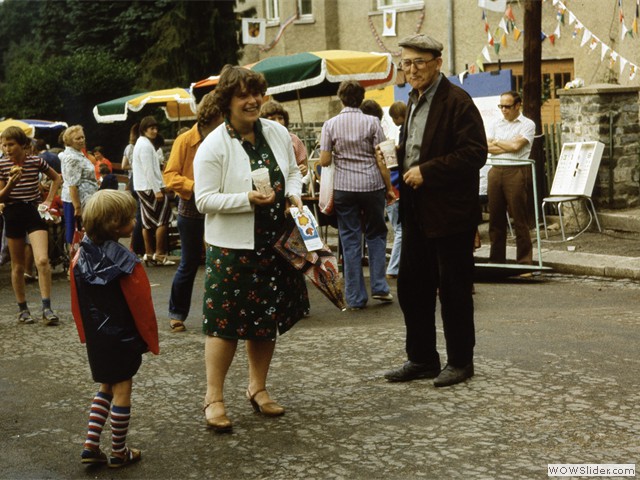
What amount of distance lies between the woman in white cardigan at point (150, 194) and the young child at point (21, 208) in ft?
14.4

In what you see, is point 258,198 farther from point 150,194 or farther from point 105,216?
point 150,194

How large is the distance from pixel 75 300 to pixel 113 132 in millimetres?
33144

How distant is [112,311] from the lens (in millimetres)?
5133

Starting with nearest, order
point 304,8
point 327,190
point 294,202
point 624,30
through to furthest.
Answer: point 294,202
point 327,190
point 624,30
point 304,8

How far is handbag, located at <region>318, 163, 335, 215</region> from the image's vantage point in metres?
9.82

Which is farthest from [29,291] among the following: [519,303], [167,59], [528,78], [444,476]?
[167,59]

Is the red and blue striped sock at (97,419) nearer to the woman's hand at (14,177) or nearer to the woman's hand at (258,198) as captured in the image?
the woman's hand at (258,198)

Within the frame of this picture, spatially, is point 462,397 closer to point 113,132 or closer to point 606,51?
point 606,51

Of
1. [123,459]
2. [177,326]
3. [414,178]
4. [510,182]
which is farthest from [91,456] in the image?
[510,182]

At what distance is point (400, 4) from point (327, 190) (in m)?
21.0

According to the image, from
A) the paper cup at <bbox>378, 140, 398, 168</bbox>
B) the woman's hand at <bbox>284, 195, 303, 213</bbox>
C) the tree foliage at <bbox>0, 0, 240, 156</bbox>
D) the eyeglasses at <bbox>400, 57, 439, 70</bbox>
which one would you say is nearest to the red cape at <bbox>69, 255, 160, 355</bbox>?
the woman's hand at <bbox>284, 195, 303, 213</bbox>

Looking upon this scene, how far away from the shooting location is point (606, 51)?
2350 centimetres

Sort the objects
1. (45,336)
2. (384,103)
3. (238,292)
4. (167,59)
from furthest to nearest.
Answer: (167,59)
(384,103)
(45,336)
(238,292)

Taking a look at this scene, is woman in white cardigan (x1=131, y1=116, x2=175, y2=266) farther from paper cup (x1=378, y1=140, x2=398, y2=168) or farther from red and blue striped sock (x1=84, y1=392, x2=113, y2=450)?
red and blue striped sock (x1=84, y1=392, x2=113, y2=450)
